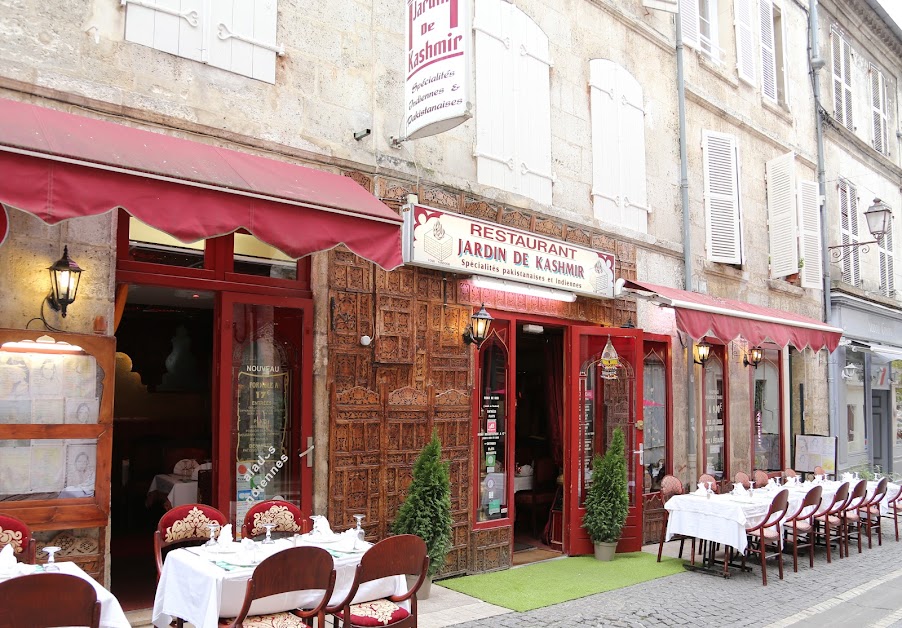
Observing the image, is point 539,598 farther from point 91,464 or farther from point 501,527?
point 91,464

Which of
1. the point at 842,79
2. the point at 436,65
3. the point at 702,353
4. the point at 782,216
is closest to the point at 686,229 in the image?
the point at 702,353

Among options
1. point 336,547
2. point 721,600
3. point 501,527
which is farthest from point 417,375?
→ point 721,600

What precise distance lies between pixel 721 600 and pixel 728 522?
1.08 m

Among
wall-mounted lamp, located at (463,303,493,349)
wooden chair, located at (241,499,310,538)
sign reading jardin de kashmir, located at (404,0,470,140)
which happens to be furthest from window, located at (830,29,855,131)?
wooden chair, located at (241,499,310,538)

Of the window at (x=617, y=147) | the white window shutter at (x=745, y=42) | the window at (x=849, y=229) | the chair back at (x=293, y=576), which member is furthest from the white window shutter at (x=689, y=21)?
the chair back at (x=293, y=576)

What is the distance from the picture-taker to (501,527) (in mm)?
8305

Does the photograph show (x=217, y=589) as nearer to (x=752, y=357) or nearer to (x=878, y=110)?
(x=752, y=357)

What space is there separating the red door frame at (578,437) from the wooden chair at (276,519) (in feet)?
13.6

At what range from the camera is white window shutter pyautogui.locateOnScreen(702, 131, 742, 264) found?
40.1 feet

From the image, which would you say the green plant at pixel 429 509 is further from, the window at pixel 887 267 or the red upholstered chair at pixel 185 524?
the window at pixel 887 267

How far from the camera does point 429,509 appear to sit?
22.9 feet

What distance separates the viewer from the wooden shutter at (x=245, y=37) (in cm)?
636

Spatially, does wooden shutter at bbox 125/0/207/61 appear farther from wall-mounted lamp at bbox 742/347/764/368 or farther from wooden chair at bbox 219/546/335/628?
wall-mounted lamp at bbox 742/347/764/368

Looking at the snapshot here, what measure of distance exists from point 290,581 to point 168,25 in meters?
4.40
